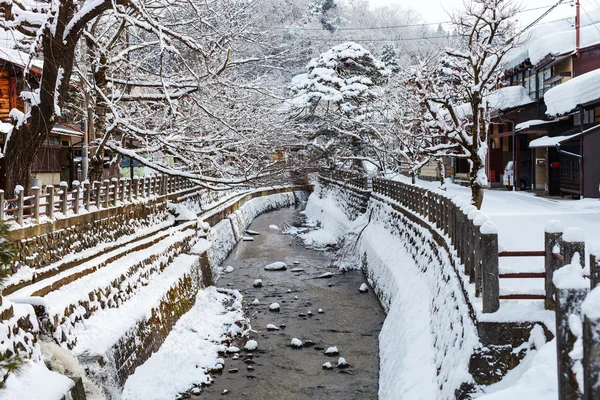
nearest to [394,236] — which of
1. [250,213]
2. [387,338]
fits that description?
[387,338]

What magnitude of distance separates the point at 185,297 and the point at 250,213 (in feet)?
80.7

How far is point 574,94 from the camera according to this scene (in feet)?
82.2

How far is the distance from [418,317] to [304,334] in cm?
481

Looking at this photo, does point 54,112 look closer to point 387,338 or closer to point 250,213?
point 387,338

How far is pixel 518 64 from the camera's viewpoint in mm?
37781

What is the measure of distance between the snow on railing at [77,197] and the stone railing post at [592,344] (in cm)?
667

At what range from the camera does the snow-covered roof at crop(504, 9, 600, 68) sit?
98.1 feet

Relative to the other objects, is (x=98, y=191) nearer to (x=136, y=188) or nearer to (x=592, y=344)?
(x=136, y=188)

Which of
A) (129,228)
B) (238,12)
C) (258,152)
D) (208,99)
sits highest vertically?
(238,12)

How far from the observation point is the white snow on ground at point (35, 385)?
7887mm

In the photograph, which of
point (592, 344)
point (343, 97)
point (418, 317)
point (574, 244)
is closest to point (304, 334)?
point (418, 317)

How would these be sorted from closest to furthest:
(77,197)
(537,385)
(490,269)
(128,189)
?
(537,385) < (490,269) < (77,197) < (128,189)

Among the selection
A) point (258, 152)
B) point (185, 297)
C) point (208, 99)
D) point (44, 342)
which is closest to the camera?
point (44, 342)

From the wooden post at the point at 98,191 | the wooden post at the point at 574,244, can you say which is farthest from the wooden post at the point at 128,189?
the wooden post at the point at 574,244
